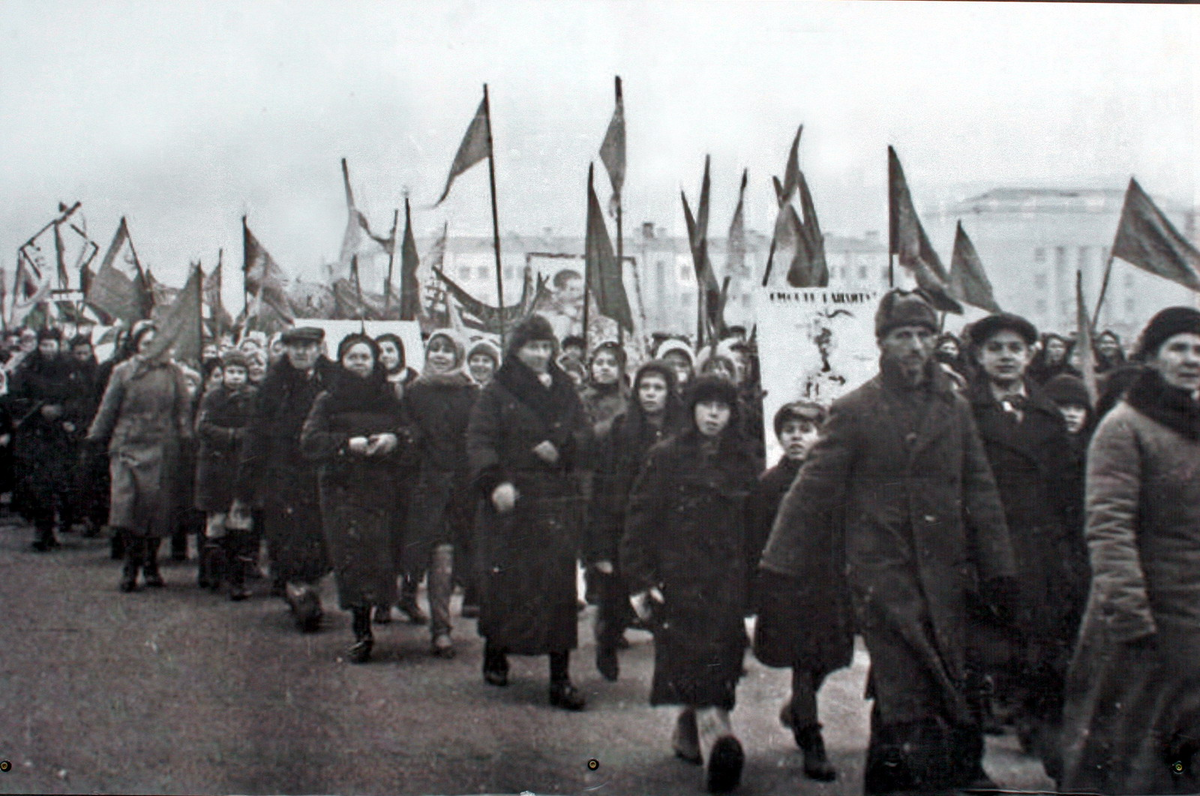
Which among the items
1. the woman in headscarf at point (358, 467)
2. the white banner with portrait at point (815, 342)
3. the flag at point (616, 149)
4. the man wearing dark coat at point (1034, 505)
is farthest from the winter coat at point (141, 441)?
the man wearing dark coat at point (1034, 505)

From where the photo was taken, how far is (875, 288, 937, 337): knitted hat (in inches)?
137

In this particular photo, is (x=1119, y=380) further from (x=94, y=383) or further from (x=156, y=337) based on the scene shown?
(x=94, y=383)

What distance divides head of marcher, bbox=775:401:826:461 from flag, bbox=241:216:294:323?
258 cm

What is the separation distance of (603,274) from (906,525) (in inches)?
126

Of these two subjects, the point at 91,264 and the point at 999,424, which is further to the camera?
the point at 91,264

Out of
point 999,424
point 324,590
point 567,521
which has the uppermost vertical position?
point 999,424

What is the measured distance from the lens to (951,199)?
17.8 feet

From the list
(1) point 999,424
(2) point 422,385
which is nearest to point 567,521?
(2) point 422,385

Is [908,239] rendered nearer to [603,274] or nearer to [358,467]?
[603,274]

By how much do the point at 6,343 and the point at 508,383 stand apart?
509cm

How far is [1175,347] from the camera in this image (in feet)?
11.4

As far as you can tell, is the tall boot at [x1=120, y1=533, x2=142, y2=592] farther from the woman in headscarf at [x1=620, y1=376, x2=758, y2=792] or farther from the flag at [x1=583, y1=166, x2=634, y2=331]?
the woman in headscarf at [x1=620, y1=376, x2=758, y2=792]

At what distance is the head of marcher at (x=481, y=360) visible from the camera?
20.2ft

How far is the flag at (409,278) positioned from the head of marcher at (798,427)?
236 centimetres
